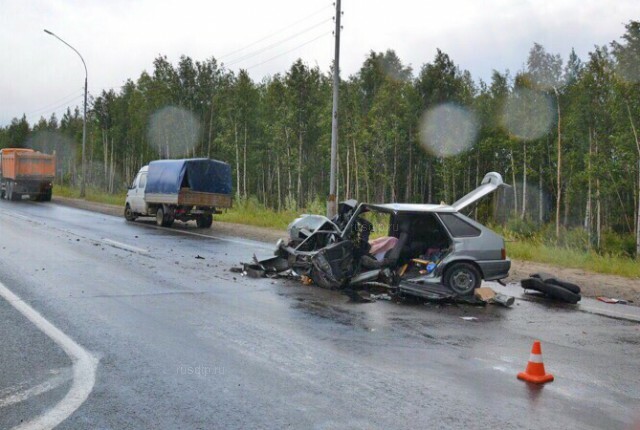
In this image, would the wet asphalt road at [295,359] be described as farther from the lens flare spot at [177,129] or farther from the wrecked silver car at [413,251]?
the lens flare spot at [177,129]

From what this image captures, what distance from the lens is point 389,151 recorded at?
55812 millimetres

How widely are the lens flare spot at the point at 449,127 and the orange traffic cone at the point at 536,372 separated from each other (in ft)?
149

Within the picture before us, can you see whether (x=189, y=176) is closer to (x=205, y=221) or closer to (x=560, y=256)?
(x=205, y=221)

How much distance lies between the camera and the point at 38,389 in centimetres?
459

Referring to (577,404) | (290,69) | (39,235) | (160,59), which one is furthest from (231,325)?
(160,59)

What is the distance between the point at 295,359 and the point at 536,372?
2179 mm

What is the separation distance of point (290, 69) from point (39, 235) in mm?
44121

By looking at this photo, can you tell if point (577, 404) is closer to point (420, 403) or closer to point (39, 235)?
point (420, 403)

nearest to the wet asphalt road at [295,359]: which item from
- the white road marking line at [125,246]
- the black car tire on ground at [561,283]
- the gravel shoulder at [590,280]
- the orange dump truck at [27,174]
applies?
the black car tire on ground at [561,283]

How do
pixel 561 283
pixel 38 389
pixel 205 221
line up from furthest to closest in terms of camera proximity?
pixel 205 221 → pixel 561 283 → pixel 38 389

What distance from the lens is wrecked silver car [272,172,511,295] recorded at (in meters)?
9.26

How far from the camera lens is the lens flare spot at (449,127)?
49.2 meters

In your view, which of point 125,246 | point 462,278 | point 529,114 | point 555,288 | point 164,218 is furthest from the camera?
point 529,114

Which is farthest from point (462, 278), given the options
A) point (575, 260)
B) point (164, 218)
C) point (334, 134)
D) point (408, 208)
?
point (164, 218)
